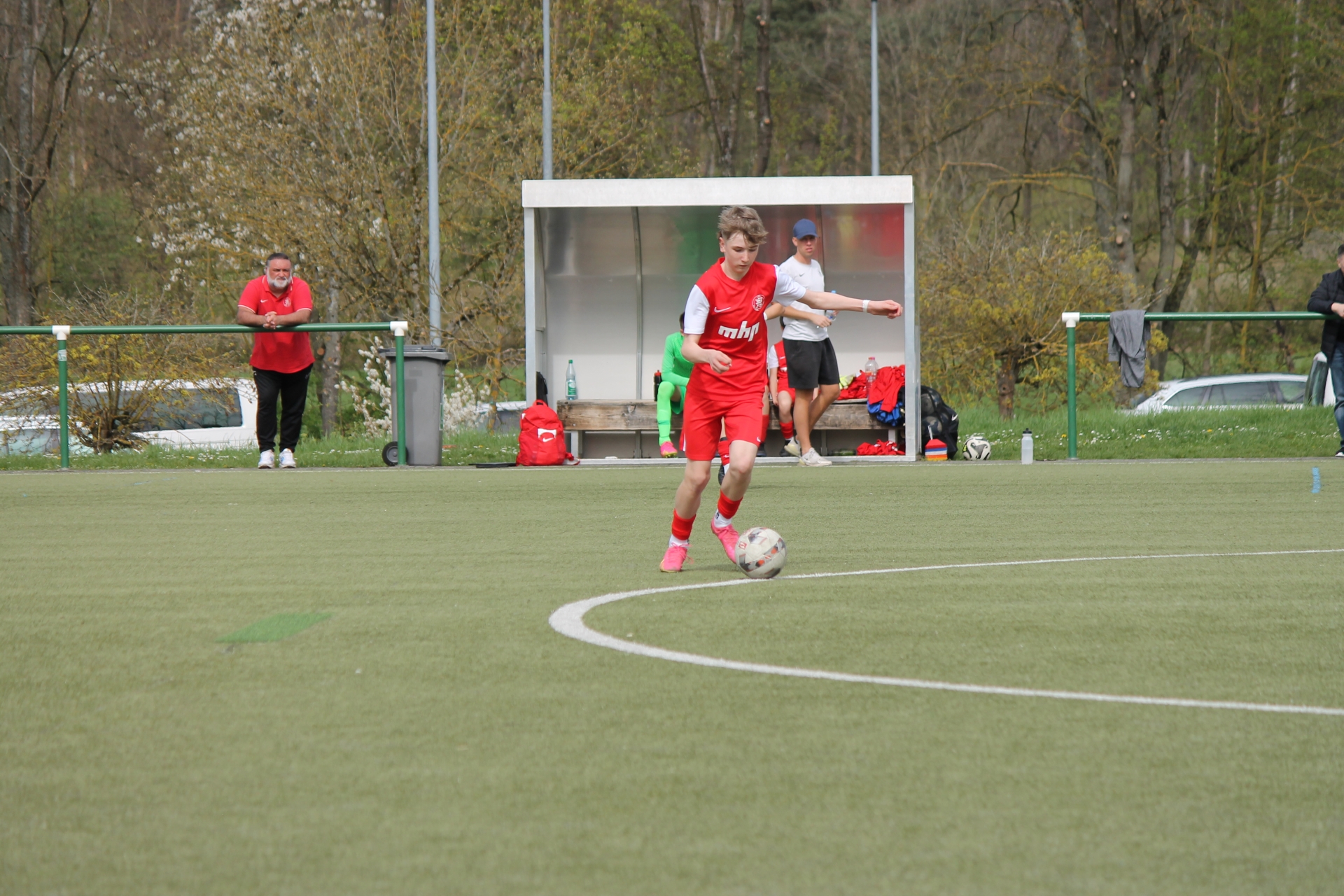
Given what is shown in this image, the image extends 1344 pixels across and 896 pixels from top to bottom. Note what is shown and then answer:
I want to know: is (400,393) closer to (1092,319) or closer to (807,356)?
(807,356)

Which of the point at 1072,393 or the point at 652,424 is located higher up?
the point at 1072,393

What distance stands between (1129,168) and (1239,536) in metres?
23.1

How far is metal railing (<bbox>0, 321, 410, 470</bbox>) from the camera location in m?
14.6

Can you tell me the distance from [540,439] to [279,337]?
2.69 metres

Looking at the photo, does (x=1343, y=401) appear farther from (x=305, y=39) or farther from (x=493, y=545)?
(x=305, y=39)

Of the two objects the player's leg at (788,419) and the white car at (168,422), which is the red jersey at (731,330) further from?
the white car at (168,422)

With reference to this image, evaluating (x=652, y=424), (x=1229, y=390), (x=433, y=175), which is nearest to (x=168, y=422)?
(x=652, y=424)

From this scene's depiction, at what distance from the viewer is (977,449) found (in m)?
14.6

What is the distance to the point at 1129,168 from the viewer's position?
2912 cm

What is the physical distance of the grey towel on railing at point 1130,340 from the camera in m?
14.7

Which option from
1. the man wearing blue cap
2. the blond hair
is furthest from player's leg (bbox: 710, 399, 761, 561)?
the man wearing blue cap

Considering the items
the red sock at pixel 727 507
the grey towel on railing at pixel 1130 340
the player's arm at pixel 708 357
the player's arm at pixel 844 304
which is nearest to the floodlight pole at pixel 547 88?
the grey towel on railing at pixel 1130 340

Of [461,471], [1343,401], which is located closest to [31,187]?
[461,471]

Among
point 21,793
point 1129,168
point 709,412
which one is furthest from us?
point 1129,168
